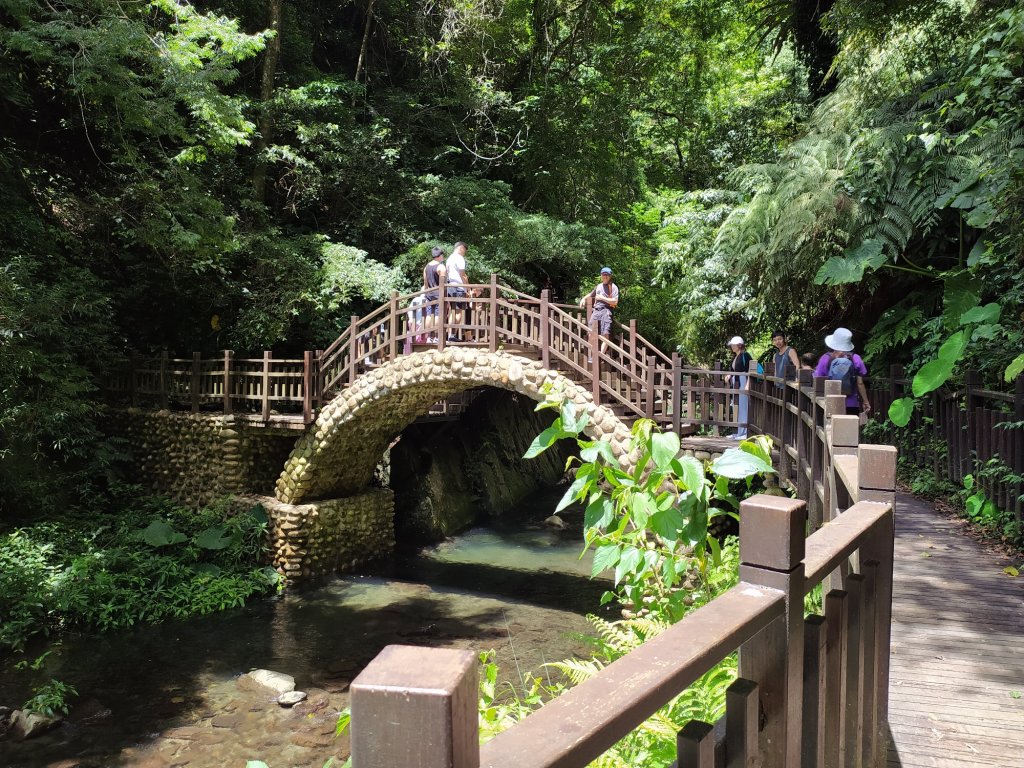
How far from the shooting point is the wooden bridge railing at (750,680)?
745 mm

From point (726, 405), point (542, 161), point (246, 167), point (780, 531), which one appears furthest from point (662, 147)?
point (780, 531)

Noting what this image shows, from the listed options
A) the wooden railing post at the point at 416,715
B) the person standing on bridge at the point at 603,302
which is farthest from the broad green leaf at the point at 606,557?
the person standing on bridge at the point at 603,302

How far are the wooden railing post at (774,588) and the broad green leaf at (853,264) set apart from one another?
9227 millimetres

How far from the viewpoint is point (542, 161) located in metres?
18.0

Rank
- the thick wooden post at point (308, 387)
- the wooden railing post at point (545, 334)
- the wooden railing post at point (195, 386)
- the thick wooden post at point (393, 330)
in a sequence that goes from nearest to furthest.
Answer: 1. the wooden railing post at point (545, 334)
2. the thick wooden post at point (393, 330)
3. the thick wooden post at point (308, 387)
4. the wooden railing post at point (195, 386)

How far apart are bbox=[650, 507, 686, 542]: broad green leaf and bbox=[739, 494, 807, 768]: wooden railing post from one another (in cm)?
89

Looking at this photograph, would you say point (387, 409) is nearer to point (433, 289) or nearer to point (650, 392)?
point (433, 289)

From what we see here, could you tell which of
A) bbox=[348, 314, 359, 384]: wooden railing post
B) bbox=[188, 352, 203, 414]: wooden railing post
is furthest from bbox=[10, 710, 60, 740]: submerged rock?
bbox=[188, 352, 203, 414]: wooden railing post

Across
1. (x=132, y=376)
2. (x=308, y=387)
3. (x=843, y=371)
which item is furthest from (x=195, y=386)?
(x=843, y=371)

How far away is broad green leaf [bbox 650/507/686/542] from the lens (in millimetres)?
2457

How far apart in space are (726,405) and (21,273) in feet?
30.0

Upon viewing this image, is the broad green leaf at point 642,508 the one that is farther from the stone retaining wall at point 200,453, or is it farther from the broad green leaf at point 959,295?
the stone retaining wall at point 200,453

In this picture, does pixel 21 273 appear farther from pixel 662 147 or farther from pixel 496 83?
pixel 662 147

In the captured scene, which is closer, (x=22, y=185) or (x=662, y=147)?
(x=22, y=185)
